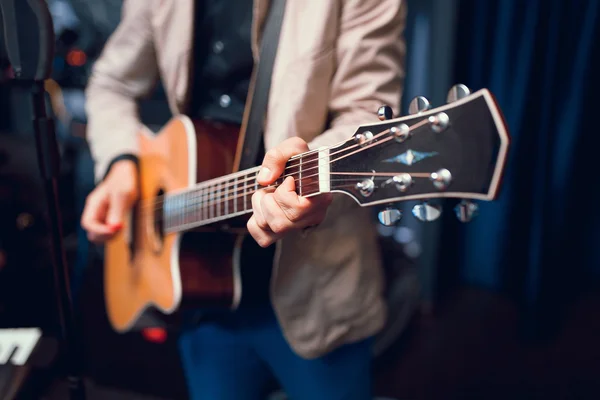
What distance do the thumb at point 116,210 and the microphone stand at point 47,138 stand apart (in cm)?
31

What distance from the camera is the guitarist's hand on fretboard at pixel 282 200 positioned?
632mm

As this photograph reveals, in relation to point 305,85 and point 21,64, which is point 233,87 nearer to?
point 305,85

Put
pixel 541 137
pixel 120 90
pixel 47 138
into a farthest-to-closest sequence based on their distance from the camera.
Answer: pixel 541 137 → pixel 120 90 → pixel 47 138

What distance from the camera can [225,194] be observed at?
810 millimetres

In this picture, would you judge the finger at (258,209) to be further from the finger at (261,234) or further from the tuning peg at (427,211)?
the tuning peg at (427,211)

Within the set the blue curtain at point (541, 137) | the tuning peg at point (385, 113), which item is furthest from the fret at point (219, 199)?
the blue curtain at point (541, 137)

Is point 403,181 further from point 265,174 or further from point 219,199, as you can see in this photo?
point 219,199

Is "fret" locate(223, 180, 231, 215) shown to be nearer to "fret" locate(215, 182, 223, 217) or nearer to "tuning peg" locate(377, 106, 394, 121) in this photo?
"fret" locate(215, 182, 223, 217)

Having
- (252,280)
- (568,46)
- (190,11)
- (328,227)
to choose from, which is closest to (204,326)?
(252,280)

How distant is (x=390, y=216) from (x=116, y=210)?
687 millimetres

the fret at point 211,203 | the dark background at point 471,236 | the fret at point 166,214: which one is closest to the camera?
the fret at point 211,203

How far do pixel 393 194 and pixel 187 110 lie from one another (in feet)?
1.76

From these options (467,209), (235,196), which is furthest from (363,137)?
(235,196)

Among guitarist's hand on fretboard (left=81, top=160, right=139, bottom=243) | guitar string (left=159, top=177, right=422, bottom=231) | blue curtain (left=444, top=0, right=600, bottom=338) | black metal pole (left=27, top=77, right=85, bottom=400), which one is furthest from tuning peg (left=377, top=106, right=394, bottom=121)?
blue curtain (left=444, top=0, right=600, bottom=338)
